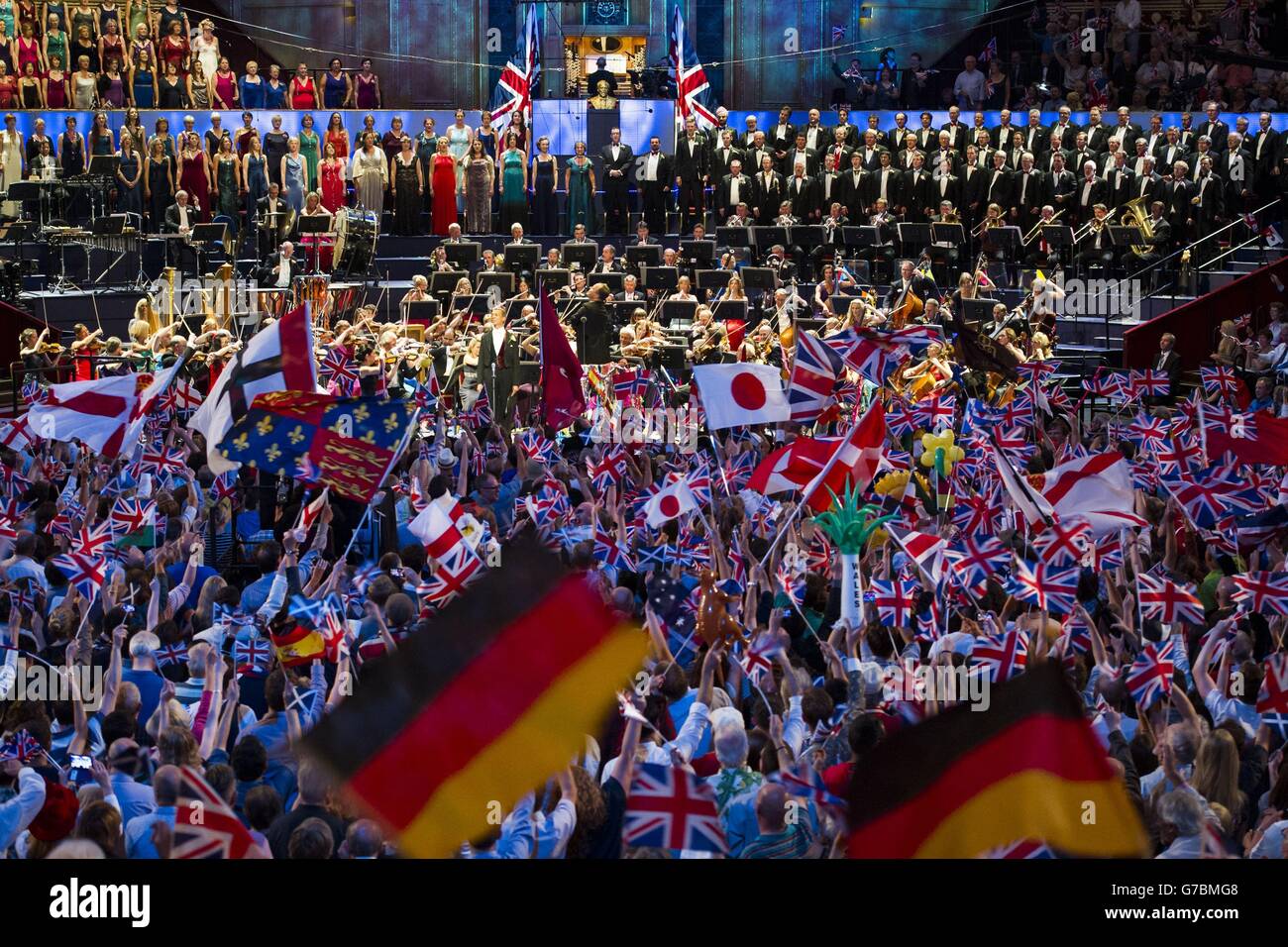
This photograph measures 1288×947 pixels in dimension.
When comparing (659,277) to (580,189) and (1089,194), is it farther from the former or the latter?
(1089,194)

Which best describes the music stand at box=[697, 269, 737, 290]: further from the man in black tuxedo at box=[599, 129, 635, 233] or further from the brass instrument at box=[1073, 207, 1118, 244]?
the brass instrument at box=[1073, 207, 1118, 244]

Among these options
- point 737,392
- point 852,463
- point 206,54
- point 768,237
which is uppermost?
point 206,54

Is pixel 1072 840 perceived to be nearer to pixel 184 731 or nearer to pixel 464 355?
pixel 184 731

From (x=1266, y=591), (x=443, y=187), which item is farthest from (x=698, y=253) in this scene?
(x=1266, y=591)

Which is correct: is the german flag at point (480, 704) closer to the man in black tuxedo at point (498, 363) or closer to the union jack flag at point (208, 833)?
the union jack flag at point (208, 833)

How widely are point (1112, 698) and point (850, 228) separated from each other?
60.7ft

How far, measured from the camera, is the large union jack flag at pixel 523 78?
3008 cm

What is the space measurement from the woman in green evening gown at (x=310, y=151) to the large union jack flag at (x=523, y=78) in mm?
3059

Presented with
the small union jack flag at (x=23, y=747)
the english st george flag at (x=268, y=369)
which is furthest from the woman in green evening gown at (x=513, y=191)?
the small union jack flag at (x=23, y=747)

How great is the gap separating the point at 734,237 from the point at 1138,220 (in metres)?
5.66

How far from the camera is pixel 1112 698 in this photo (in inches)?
321

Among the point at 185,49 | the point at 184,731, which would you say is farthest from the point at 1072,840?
the point at 185,49

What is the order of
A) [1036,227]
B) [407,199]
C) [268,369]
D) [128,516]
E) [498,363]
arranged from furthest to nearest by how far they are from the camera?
[407,199]
[1036,227]
[498,363]
[268,369]
[128,516]

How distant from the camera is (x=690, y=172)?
1139 inches
